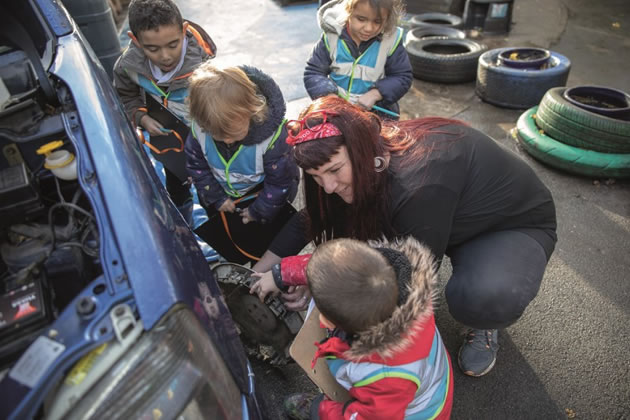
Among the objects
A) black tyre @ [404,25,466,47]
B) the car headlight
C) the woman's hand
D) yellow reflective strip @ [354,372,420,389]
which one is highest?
the car headlight

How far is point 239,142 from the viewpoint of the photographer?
190cm

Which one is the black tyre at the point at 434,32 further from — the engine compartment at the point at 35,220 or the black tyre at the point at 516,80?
the engine compartment at the point at 35,220

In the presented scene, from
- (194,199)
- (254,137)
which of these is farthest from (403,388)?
(194,199)

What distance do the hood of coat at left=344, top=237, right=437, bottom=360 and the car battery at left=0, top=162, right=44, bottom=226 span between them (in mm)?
1065

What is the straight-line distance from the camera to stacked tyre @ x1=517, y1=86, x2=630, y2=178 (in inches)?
110

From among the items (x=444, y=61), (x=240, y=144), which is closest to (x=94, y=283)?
(x=240, y=144)

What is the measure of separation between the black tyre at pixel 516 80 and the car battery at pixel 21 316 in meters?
3.93

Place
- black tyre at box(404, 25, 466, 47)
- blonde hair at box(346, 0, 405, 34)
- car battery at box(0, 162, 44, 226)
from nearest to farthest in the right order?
car battery at box(0, 162, 44, 226), blonde hair at box(346, 0, 405, 34), black tyre at box(404, 25, 466, 47)

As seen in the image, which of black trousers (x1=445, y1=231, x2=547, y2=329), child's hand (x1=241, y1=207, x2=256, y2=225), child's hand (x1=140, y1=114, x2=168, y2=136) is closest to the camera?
black trousers (x1=445, y1=231, x2=547, y2=329)

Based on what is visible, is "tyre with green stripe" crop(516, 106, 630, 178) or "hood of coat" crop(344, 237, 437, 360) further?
"tyre with green stripe" crop(516, 106, 630, 178)

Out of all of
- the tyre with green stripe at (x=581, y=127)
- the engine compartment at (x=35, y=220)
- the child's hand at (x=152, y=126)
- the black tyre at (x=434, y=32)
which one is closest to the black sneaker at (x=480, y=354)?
the engine compartment at (x=35, y=220)

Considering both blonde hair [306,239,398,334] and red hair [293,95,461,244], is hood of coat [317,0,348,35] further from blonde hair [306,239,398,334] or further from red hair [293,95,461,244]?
blonde hair [306,239,398,334]

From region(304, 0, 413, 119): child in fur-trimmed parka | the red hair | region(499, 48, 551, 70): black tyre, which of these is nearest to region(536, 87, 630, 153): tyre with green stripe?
region(499, 48, 551, 70): black tyre

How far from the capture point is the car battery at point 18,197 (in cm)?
122
